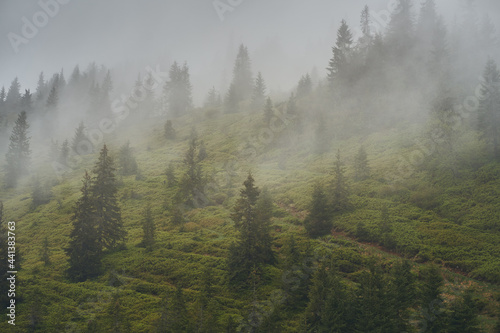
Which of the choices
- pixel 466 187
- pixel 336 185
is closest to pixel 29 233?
pixel 336 185

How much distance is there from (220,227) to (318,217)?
1148cm

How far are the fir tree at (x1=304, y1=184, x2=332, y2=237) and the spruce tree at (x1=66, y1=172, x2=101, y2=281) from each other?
21139 millimetres

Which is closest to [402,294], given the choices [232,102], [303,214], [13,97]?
[303,214]

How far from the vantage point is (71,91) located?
122 meters

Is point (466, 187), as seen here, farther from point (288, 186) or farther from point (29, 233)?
point (29, 233)

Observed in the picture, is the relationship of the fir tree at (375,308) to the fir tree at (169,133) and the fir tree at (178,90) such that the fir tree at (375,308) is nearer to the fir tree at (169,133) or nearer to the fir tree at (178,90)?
the fir tree at (169,133)

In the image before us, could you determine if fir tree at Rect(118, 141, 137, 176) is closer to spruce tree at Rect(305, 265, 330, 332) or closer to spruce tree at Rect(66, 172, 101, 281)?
spruce tree at Rect(66, 172, 101, 281)

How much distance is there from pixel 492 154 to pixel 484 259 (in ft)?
62.3

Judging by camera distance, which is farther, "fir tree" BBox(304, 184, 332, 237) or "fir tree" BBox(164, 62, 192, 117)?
"fir tree" BBox(164, 62, 192, 117)

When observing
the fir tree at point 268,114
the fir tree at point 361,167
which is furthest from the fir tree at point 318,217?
the fir tree at point 268,114

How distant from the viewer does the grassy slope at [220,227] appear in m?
21.4

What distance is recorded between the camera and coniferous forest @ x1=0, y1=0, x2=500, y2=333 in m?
17.7
